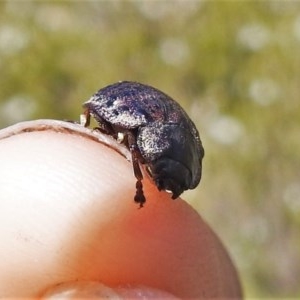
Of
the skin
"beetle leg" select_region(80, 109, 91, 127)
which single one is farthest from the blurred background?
"beetle leg" select_region(80, 109, 91, 127)

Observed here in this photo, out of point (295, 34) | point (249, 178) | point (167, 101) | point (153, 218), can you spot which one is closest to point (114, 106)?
point (167, 101)

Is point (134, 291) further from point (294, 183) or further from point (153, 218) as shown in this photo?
point (294, 183)

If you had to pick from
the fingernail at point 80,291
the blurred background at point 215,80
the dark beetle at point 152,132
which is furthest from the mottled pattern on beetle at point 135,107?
the blurred background at point 215,80

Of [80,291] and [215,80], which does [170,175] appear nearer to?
[80,291]

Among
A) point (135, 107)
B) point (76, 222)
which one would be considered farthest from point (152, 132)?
point (76, 222)

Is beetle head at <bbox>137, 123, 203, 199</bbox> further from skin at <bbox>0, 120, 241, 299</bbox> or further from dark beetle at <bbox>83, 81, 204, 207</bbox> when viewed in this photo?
skin at <bbox>0, 120, 241, 299</bbox>

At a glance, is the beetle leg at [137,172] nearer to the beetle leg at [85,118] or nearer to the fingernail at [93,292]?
the beetle leg at [85,118]
